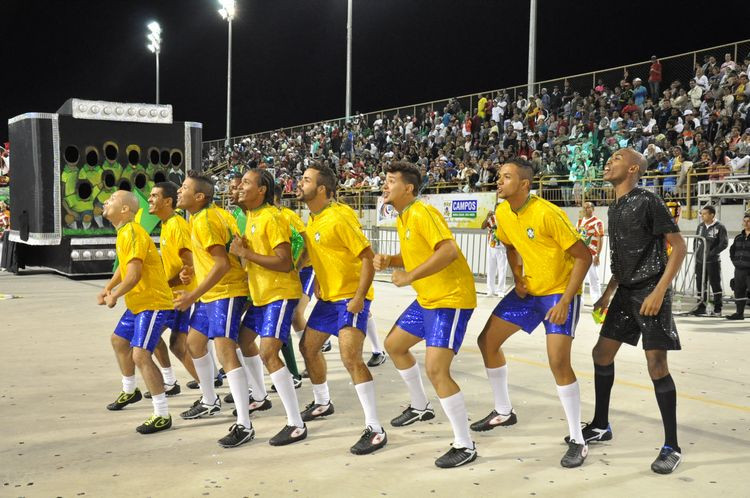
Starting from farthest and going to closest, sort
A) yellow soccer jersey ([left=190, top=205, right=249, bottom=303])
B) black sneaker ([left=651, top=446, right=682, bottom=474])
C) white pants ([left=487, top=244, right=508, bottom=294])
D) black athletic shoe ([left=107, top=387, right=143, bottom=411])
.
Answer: white pants ([left=487, top=244, right=508, bottom=294]) < black athletic shoe ([left=107, top=387, right=143, bottom=411]) < yellow soccer jersey ([left=190, top=205, right=249, bottom=303]) < black sneaker ([left=651, top=446, right=682, bottom=474])

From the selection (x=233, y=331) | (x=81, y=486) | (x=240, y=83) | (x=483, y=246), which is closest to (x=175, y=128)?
(x=483, y=246)

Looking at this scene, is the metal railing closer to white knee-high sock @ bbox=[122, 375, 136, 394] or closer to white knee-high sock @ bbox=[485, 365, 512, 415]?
white knee-high sock @ bbox=[485, 365, 512, 415]

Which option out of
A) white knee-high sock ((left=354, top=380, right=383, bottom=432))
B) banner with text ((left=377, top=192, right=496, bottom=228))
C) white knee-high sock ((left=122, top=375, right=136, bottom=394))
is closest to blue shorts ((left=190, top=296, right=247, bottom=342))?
white knee-high sock ((left=354, top=380, right=383, bottom=432))

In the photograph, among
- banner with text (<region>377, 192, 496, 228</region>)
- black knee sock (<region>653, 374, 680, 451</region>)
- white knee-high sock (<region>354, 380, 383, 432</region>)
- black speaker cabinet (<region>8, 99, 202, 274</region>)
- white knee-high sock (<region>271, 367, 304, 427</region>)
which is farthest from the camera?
banner with text (<region>377, 192, 496, 228</region>)

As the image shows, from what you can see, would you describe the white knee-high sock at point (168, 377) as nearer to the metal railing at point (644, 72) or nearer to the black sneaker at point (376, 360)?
the black sneaker at point (376, 360)

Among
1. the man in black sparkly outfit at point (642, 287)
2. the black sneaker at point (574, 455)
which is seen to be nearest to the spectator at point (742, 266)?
the man in black sparkly outfit at point (642, 287)

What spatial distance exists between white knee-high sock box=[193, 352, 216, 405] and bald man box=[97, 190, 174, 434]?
290mm

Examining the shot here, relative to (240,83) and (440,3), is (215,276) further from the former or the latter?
(240,83)

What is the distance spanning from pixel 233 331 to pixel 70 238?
38.9ft

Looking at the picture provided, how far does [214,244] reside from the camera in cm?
479

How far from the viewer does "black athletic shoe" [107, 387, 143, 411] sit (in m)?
5.57

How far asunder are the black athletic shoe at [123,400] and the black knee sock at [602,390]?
11.6ft

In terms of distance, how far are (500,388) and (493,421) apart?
241 millimetres

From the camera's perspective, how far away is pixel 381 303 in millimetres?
12828
